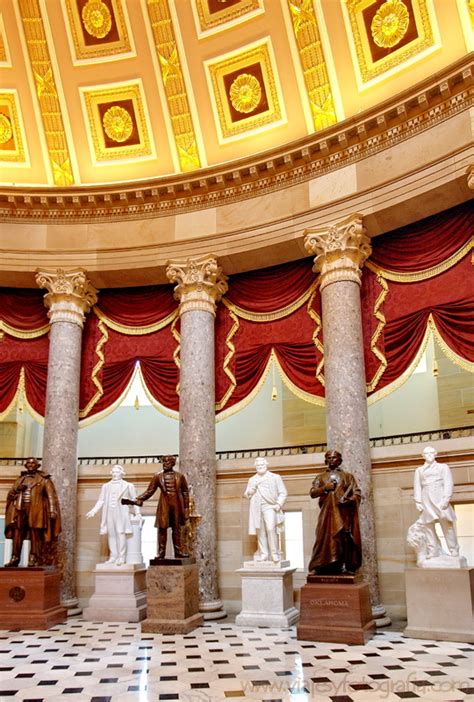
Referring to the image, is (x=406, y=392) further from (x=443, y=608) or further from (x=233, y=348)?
(x=443, y=608)

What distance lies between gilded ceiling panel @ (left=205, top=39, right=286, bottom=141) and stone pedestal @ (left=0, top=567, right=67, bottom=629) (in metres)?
8.53

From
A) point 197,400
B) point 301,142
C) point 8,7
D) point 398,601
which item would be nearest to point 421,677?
point 398,601

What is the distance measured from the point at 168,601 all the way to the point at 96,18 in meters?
10.9

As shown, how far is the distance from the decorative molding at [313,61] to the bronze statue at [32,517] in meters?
7.78

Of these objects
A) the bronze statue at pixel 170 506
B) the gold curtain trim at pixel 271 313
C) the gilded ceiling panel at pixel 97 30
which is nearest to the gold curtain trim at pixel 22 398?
the bronze statue at pixel 170 506

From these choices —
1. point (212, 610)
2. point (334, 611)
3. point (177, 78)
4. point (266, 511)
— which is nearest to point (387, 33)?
point (177, 78)

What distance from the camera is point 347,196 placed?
36.0 feet

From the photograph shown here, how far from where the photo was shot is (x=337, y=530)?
836 centimetres

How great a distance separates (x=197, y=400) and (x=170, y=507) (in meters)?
2.44

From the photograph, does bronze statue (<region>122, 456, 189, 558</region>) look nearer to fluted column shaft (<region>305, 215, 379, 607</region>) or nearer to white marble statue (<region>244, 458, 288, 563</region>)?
white marble statue (<region>244, 458, 288, 563</region>)

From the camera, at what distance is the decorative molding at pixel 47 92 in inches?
499

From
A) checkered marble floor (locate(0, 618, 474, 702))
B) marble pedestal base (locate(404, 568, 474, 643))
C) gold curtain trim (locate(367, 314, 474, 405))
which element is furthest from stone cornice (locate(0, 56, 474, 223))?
checkered marble floor (locate(0, 618, 474, 702))

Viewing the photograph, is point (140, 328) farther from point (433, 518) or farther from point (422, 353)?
point (433, 518)

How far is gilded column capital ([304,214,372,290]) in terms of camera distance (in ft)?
35.6
